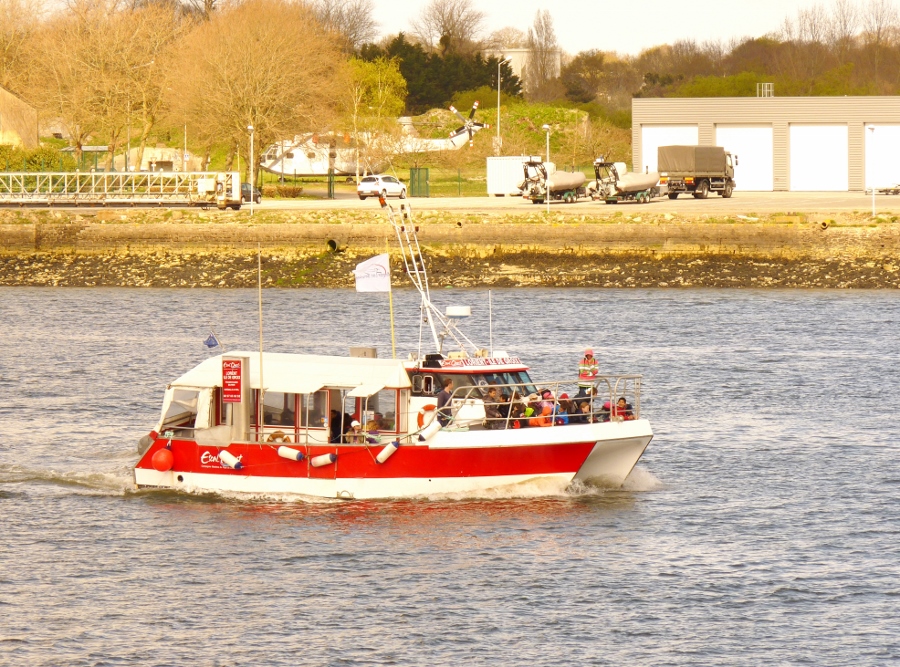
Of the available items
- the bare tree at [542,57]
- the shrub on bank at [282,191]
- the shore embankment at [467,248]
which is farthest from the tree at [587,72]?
the shore embankment at [467,248]

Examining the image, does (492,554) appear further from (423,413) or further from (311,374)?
(311,374)

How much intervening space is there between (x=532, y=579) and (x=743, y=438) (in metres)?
11.0

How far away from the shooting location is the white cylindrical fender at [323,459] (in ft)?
76.4

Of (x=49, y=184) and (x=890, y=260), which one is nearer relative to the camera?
(x=890, y=260)

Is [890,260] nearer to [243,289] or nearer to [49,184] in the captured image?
[243,289]

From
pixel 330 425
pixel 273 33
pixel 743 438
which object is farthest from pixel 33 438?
pixel 273 33

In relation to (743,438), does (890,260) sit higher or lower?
higher

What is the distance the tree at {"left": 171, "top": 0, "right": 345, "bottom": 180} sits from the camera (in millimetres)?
79625

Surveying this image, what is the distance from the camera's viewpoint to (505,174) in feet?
270

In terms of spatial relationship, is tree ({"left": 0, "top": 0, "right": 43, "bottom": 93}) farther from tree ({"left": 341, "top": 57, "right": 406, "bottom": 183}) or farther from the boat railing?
the boat railing

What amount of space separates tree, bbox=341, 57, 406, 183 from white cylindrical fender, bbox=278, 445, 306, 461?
66.8 metres

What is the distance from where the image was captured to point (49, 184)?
238 ft

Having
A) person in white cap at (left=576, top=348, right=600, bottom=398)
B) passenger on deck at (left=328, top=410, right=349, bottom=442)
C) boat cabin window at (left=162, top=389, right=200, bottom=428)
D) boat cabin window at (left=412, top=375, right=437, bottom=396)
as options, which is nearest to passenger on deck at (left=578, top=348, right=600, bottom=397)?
person in white cap at (left=576, top=348, right=600, bottom=398)

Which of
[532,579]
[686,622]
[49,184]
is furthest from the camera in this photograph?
[49,184]
